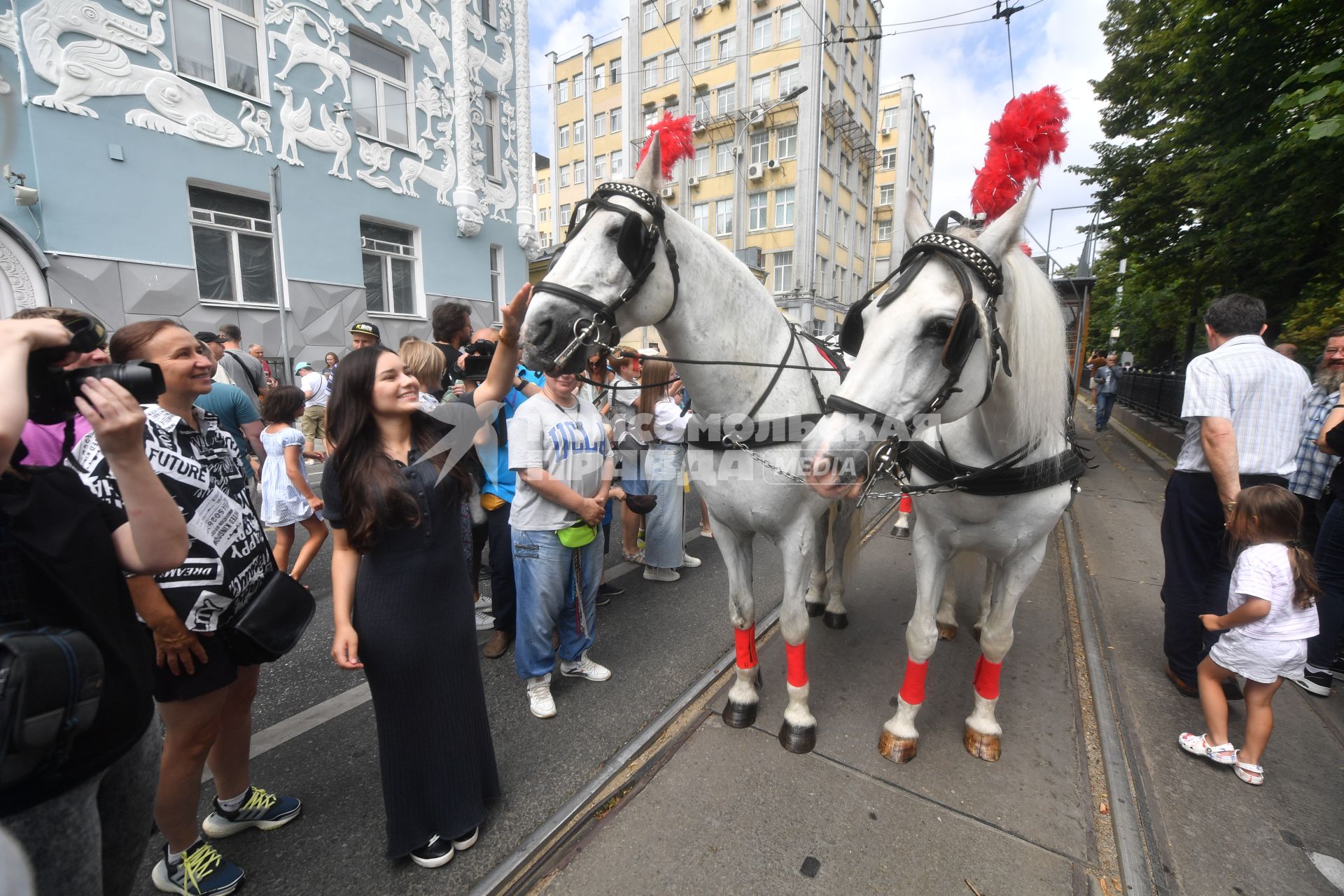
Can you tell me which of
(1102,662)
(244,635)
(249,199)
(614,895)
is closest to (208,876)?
(244,635)

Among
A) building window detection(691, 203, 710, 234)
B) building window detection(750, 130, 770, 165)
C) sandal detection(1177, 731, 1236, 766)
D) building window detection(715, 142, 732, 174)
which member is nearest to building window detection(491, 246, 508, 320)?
sandal detection(1177, 731, 1236, 766)

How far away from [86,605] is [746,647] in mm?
2454

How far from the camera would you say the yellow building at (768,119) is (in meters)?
24.2

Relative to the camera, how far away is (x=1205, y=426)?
9.46 ft

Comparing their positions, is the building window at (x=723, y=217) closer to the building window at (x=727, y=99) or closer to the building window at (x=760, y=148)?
the building window at (x=760, y=148)

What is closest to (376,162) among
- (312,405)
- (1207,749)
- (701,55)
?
(312,405)

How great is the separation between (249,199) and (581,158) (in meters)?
25.6

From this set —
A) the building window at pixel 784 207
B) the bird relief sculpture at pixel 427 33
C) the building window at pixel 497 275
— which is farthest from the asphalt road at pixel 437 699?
the building window at pixel 784 207

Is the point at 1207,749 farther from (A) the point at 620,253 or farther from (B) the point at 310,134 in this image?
(B) the point at 310,134

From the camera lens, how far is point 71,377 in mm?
1191

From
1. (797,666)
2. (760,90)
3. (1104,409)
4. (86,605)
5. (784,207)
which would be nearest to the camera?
(86,605)

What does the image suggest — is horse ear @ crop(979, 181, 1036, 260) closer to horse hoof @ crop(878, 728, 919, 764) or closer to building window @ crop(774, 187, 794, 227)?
horse hoof @ crop(878, 728, 919, 764)

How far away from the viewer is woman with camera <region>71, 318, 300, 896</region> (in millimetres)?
1757

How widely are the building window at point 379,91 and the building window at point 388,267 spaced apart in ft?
5.95
